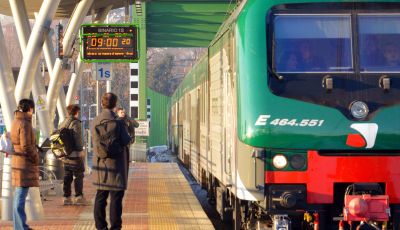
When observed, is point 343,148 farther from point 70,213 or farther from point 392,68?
point 70,213

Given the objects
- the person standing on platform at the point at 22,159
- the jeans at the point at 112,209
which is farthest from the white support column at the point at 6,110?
the jeans at the point at 112,209

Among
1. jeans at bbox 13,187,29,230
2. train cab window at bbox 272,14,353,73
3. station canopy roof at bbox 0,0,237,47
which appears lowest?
jeans at bbox 13,187,29,230

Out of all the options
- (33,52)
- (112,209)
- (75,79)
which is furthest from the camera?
(75,79)

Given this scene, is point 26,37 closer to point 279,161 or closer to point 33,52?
point 33,52

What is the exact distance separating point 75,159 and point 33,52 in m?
2.04

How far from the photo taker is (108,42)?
1872cm

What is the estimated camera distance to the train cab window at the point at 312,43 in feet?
28.6

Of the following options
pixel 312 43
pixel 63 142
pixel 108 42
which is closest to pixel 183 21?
pixel 108 42

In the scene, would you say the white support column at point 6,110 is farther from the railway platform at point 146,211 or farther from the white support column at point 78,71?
the white support column at point 78,71

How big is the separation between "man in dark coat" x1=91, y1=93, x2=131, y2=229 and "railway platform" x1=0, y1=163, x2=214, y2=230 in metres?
1.38

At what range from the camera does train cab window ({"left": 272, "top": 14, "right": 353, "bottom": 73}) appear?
8727mm

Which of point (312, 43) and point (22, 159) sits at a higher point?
point (312, 43)

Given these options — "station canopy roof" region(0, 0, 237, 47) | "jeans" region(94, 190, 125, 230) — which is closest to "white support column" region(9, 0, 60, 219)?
"jeans" region(94, 190, 125, 230)

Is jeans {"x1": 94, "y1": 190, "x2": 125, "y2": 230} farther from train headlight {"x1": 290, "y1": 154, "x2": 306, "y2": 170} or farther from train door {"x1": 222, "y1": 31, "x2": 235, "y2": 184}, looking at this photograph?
train headlight {"x1": 290, "y1": 154, "x2": 306, "y2": 170}
